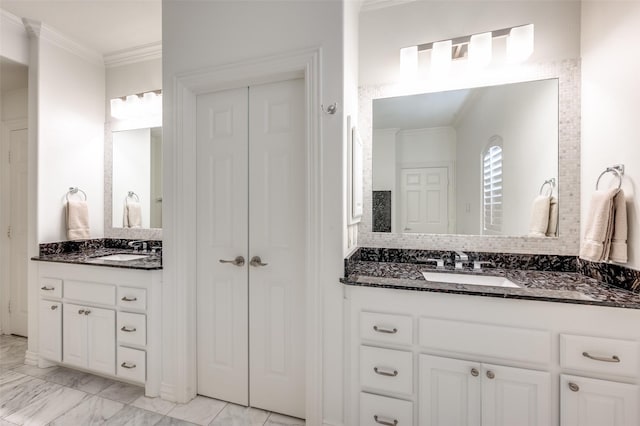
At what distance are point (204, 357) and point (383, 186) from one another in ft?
5.70

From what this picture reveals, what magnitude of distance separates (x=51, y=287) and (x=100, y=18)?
7.07ft

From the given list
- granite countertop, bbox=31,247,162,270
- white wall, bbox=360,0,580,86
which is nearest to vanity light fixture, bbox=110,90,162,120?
granite countertop, bbox=31,247,162,270

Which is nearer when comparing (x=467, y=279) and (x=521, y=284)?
(x=521, y=284)

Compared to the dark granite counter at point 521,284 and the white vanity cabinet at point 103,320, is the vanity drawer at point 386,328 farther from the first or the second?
the white vanity cabinet at point 103,320

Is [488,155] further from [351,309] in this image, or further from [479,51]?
[351,309]

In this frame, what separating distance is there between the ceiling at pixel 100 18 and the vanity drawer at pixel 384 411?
9.86ft

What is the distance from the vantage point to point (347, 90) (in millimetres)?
1723

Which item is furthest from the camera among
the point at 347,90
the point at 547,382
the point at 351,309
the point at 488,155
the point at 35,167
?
the point at 35,167

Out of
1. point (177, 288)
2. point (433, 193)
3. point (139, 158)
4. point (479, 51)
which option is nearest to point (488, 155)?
point (433, 193)

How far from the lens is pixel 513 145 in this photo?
6.33 feet

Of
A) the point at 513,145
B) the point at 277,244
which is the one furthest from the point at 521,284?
the point at 277,244

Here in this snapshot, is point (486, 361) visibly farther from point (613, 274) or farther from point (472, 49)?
point (472, 49)

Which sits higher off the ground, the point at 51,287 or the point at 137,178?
the point at 137,178

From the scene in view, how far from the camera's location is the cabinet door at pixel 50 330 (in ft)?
7.33
